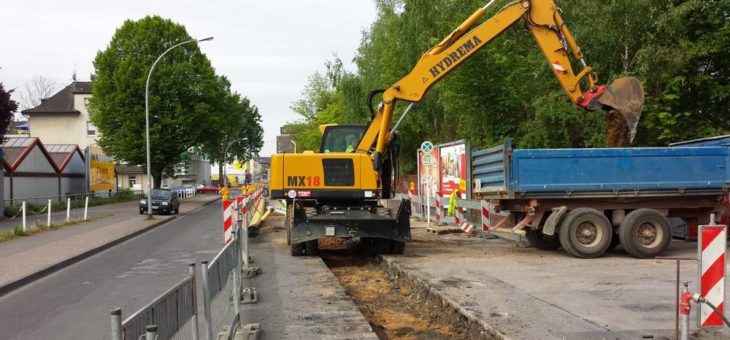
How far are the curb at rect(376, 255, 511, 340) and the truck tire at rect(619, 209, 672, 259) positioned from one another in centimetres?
459

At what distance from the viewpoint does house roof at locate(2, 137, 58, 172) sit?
34.9 meters

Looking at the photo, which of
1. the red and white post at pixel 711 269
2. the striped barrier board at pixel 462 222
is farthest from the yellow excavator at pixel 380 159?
the red and white post at pixel 711 269

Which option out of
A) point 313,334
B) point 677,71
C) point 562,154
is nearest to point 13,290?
point 313,334

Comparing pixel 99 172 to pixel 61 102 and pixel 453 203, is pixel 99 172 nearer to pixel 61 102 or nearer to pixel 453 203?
pixel 61 102

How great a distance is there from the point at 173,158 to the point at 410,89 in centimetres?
3682

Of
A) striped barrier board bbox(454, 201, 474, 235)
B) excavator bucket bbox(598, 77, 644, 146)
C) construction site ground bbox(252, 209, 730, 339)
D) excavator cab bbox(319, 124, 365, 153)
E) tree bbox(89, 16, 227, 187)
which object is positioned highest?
tree bbox(89, 16, 227, 187)

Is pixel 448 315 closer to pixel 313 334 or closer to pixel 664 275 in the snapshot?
pixel 313 334

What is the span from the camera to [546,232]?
12297mm

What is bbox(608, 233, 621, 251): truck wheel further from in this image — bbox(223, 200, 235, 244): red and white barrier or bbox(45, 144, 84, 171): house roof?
bbox(45, 144, 84, 171): house roof

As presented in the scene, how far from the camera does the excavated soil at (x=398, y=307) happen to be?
24.2 ft

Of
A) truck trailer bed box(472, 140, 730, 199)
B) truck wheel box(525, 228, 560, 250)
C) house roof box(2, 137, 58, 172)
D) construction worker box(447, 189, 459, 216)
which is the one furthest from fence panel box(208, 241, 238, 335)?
house roof box(2, 137, 58, 172)

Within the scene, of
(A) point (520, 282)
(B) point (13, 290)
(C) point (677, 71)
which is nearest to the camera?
(A) point (520, 282)

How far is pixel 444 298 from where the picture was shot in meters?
8.30

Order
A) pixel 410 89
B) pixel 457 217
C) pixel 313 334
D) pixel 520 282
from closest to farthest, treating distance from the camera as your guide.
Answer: pixel 313 334 < pixel 520 282 < pixel 410 89 < pixel 457 217
